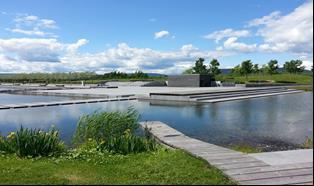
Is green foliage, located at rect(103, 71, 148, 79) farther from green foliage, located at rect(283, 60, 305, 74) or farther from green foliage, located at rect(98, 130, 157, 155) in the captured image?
green foliage, located at rect(98, 130, 157, 155)

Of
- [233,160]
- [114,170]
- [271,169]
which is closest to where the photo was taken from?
[271,169]

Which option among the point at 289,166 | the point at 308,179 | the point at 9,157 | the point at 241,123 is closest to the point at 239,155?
the point at 289,166

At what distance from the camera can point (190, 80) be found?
134 ft

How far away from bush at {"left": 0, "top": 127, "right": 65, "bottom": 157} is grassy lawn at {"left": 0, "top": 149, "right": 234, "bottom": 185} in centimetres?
24

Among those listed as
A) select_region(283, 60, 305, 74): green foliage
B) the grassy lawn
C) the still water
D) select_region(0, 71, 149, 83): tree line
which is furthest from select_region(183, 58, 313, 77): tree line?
the grassy lawn

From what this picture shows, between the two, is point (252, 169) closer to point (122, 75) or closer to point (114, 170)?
point (114, 170)

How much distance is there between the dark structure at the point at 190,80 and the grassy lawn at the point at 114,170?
113 feet

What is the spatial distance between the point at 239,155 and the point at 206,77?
36.2m

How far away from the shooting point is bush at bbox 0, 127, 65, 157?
6.24 m

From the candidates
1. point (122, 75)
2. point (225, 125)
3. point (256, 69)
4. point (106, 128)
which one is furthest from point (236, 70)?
point (106, 128)

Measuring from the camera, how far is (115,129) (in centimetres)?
773

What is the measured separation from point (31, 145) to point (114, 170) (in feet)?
6.40

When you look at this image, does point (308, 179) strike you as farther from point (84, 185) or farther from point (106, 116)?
point (106, 116)

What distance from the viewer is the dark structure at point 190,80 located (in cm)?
4041
